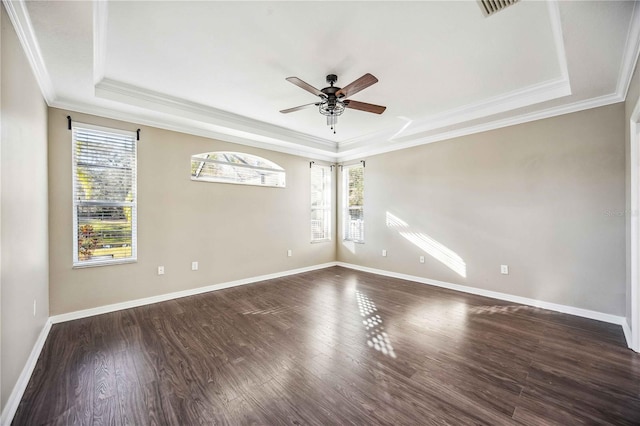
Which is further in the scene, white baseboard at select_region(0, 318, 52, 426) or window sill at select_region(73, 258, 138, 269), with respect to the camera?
window sill at select_region(73, 258, 138, 269)

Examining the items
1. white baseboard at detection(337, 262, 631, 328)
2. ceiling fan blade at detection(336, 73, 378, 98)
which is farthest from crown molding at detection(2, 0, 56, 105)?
white baseboard at detection(337, 262, 631, 328)

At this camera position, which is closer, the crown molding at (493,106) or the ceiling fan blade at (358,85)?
the ceiling fan blade at (358,85)

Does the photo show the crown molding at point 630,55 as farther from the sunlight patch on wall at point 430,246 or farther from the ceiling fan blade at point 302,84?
the sunlight patch on wall at point 430,246

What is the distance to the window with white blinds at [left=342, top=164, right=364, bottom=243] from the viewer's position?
19.1ft

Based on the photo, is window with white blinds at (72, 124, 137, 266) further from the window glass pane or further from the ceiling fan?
the ceiling fan

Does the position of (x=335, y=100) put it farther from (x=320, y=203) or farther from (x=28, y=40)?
(x=320, y=203)

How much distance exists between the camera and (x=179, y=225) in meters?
3.93

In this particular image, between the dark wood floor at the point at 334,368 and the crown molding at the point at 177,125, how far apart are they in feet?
8.27

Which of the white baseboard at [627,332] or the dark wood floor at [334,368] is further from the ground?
the white baseboard at [627,332]

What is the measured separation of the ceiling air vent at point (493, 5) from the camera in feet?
5.93

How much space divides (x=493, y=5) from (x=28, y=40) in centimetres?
337

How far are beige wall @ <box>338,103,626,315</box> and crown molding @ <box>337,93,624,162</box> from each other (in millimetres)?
80

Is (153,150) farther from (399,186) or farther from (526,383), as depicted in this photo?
(526,383)

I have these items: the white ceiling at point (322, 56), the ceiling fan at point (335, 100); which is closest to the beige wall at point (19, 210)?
the white ceiling at point (322, 56)
